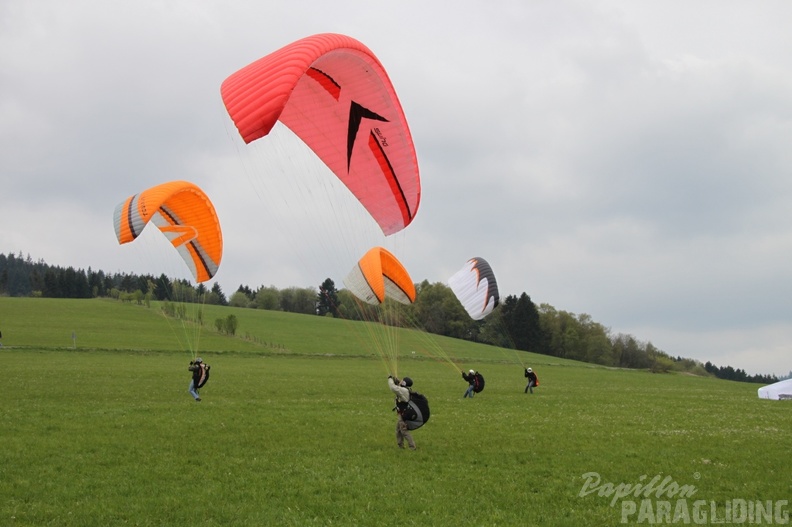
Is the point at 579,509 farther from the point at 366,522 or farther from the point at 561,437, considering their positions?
the point at 561,437

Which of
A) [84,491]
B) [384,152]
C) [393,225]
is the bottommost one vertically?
[84,491]

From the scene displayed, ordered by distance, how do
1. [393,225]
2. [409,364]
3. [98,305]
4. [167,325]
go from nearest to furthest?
[393,225]
[409,364]
[167,325]
[98,305]

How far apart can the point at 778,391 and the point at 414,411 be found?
22.7 m

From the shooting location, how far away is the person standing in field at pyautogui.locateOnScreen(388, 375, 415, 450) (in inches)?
459

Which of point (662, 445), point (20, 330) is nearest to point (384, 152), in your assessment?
point (662, 445)

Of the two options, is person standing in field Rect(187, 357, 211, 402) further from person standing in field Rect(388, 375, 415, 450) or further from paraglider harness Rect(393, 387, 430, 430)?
paraglider harness Rect(393, 387, 430, 430)

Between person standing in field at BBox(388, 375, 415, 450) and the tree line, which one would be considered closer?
person standing in field at BBox(388, 375, 415, 450)

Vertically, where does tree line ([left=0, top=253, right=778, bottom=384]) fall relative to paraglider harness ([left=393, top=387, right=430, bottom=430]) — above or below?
above

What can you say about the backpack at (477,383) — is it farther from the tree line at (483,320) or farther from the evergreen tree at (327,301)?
the evergreen tree at (327,301)

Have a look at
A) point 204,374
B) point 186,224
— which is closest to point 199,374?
point 204,374

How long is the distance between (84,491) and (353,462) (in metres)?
4.24

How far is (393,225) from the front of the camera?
12375 mm

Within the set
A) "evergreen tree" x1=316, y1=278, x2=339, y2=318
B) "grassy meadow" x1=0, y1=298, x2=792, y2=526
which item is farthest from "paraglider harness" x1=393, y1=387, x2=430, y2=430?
"evergreen tree" x1=316, y1=278, x2=339, y2=318

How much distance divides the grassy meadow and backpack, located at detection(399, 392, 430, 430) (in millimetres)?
576
